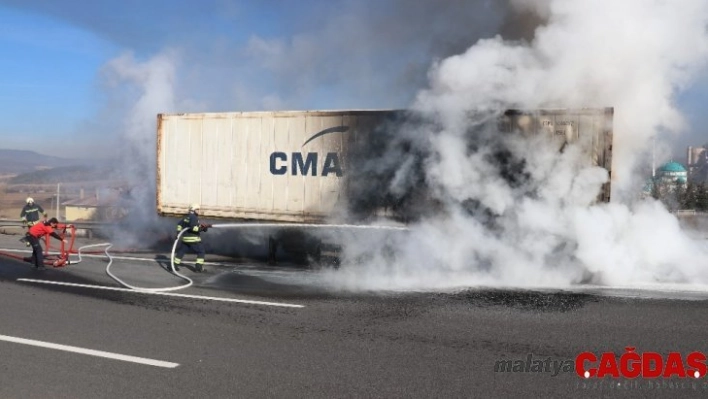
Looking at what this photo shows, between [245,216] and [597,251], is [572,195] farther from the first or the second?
[245,216]

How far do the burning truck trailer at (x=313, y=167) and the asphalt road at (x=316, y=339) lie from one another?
2.42 m

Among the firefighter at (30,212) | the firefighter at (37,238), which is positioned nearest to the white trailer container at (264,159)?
the firefighter at (30,212)

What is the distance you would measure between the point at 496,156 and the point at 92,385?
736cm

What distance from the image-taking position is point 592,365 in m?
5.19

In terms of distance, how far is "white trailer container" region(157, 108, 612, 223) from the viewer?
11523mm

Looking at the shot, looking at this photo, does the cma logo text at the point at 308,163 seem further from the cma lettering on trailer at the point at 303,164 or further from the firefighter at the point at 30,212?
the firefighter at the point at 30,212

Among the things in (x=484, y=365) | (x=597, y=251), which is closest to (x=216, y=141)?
(x=597, y=251)

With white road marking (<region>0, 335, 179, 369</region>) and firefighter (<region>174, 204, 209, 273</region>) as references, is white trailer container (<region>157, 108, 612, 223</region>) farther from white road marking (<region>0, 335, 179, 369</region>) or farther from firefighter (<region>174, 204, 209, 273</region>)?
white road marking (<region>0, 335, 179, 369</region>)

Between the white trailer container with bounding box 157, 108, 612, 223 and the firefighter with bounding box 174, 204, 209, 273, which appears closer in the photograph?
the firefighter with bounding box 174, 204, 209, 273

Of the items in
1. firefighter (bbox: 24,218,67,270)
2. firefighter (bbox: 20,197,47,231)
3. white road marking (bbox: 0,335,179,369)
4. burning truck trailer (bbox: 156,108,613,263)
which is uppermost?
burning truck trailer (bbox: 156,108,613,263)

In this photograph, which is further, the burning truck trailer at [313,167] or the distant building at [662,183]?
the distant building at [662,183]

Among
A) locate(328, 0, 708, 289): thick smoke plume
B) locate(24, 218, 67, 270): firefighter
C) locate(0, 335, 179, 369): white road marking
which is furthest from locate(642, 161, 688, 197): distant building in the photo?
locate(24, 218, 67, 270): firefighter

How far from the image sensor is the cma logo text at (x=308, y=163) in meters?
11.6

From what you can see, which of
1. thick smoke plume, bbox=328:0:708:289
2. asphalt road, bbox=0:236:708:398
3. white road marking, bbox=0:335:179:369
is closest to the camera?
asphalt road, bbox=0:236:708:398
